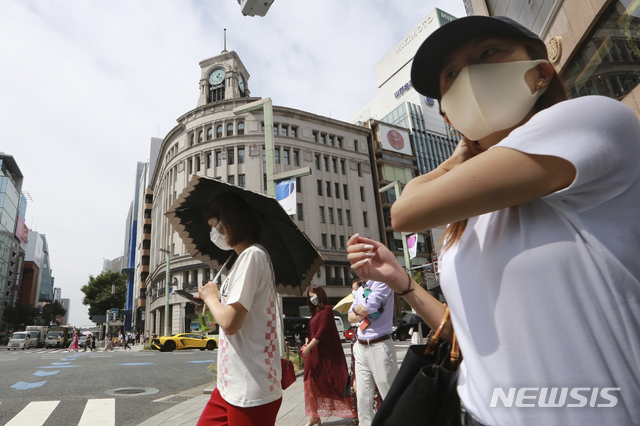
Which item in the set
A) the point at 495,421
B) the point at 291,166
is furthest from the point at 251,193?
the point at 291,166

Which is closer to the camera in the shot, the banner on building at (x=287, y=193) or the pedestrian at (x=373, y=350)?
the pedestrian at (x=373, y=350)

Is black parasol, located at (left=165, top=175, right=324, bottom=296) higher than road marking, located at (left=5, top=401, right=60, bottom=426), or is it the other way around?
black parasol, located at (left=165, top=175, right=324, bottom=296)

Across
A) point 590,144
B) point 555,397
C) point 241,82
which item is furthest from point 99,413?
point 241,82

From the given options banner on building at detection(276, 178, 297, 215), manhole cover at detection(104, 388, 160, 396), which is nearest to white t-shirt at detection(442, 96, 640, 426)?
manhole cover at detection(104, 388, 160, 396)

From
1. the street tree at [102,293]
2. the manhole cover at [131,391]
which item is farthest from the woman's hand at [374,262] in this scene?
the street tree at [102,293]

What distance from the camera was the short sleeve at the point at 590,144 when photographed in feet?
2.41

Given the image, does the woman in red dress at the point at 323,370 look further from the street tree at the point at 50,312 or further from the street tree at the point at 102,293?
the street tree at the point at 50,312

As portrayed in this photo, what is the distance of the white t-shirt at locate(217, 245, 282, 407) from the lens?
1947 mm

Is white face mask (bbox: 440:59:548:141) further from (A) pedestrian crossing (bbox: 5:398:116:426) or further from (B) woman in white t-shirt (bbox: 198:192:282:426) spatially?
(A) pedestrian crossing (bbox: 5:398:116:426)

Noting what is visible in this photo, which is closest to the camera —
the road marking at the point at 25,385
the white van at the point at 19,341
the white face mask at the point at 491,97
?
the white face mask at the point at 491,97

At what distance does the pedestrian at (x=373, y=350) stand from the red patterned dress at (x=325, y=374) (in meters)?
0.75

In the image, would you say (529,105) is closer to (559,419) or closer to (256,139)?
(559,419)

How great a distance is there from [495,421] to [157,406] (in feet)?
22.6

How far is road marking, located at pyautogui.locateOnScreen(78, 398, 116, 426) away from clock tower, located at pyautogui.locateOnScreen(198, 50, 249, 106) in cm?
4264
